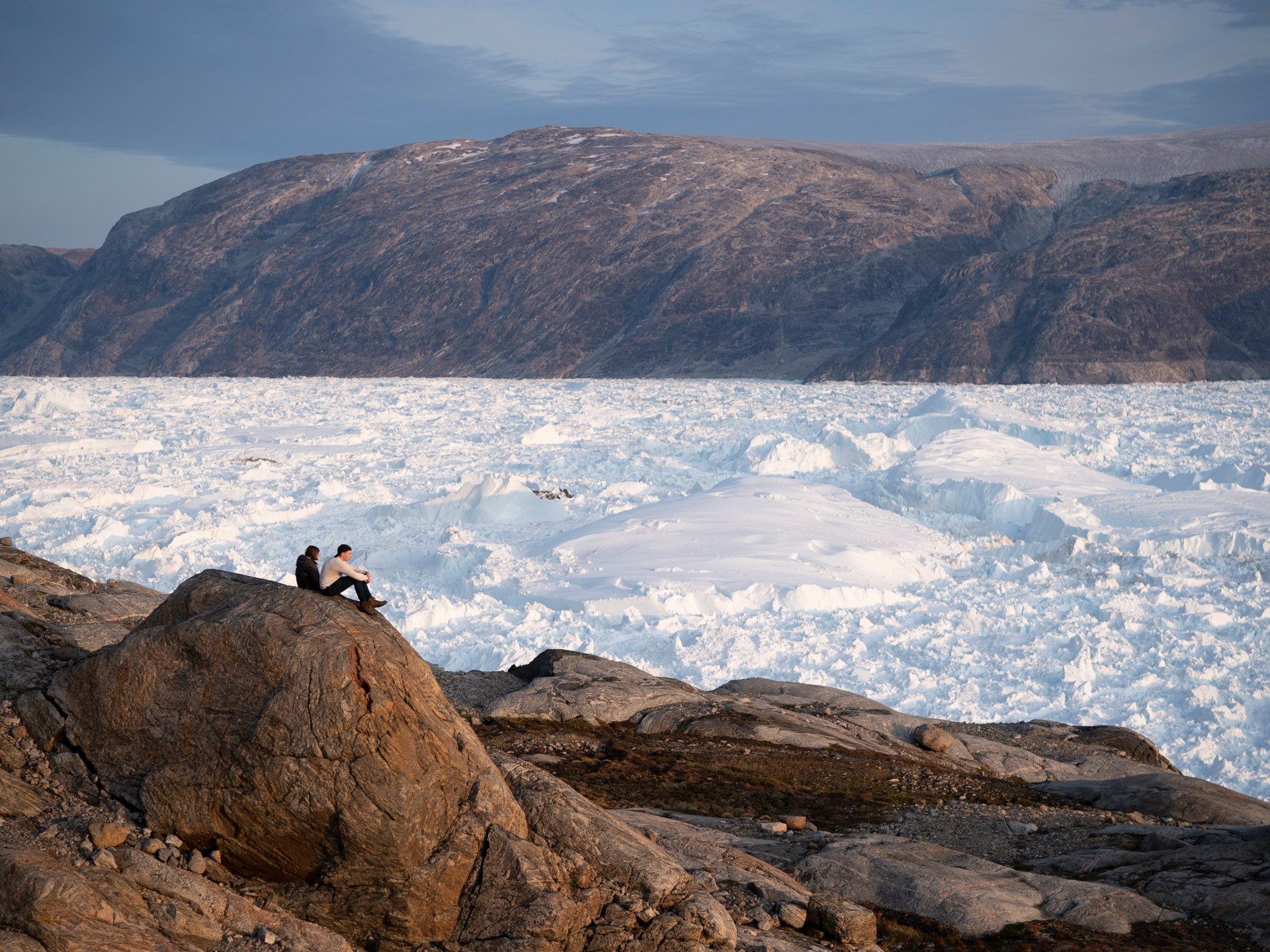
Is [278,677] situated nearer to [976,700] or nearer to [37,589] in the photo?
[37,589]

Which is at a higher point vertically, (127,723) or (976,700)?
(127,723)

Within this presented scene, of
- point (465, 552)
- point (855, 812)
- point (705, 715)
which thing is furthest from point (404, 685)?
point (465, 552)

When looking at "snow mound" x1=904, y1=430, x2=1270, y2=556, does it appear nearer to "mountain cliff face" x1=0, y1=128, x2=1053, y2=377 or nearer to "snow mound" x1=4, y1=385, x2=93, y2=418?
"snow mound" x1=4, y1=385, x2=93, y2=418

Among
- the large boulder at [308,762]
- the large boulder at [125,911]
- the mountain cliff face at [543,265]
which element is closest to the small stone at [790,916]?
the large boulder at [308,762]

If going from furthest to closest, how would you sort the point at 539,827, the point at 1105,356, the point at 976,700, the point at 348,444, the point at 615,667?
the point at 1105,356
the point at 348,444
the point at 976,700
the point at 615,667
the point at 539,827

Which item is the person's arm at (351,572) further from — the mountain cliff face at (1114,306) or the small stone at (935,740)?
the mountain cliff face at (1114,306)

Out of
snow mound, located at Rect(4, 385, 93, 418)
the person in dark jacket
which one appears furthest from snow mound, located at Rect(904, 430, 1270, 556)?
snow mound, located at Rect(4, 385, 93, 418)

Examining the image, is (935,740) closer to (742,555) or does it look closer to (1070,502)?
(742,555)

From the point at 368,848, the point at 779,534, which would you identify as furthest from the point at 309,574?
the point at 779,534
